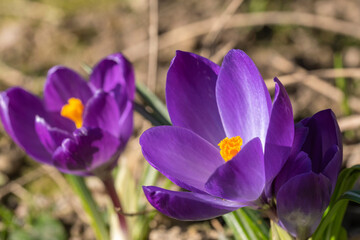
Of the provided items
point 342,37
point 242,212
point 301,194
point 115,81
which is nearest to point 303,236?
point 301,194

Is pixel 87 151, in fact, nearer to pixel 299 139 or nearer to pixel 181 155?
pixel 181 155

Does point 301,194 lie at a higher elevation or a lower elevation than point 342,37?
higher

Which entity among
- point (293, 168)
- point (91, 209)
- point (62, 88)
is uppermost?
point (293, 168)

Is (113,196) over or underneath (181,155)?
underneath

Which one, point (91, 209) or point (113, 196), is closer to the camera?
point (113, 196)

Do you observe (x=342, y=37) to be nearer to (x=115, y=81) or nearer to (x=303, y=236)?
(x=115, y=81)

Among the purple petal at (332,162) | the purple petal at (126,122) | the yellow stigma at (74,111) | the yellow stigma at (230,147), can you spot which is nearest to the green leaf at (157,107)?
the purple petal at (126,122)

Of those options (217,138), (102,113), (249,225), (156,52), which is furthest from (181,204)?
(156,52)
